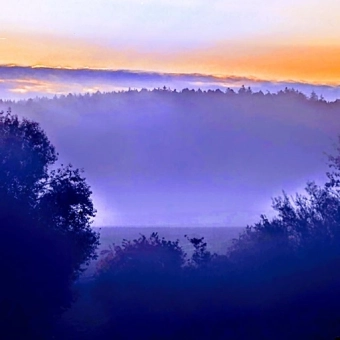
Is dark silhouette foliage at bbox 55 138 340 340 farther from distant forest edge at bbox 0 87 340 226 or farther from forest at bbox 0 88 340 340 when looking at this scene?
distant forest edge at bbox 0 87 340 226

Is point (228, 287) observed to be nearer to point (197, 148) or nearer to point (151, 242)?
point (151, 242)

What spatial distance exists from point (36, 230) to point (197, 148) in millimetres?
7381

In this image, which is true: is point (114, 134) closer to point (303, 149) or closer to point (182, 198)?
point (182, 198)

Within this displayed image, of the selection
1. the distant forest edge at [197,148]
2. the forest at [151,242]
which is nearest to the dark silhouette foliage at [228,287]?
the forest at [151,242]

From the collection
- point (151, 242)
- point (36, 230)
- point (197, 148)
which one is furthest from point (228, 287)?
point (197, 148)

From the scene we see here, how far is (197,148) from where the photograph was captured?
73.2 ft

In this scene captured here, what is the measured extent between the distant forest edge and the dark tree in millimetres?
2167

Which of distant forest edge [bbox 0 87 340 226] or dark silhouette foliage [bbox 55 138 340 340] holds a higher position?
distant forest edge [bbox 0 87 340 226]

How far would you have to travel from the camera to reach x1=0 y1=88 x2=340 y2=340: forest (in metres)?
16.3

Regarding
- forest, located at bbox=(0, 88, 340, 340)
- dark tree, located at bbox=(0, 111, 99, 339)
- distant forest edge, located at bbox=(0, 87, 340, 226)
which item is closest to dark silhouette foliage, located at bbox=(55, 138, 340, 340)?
forest, located at bbox=(0, 88, 340, 340)

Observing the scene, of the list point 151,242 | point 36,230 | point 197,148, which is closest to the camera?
point 36,230

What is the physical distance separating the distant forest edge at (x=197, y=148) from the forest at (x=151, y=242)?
0.06 meters

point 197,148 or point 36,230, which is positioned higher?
point 197,148

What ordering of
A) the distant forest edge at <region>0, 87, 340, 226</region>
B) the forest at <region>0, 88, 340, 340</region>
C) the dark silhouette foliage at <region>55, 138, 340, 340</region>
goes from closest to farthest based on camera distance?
the forest at <region>0, 88, 340, 340</region> → the dark silhouette foliage at <region>55, 138, 340, 340</region> → the distant forest edge at <region>0, 87, 340, 226</region>
